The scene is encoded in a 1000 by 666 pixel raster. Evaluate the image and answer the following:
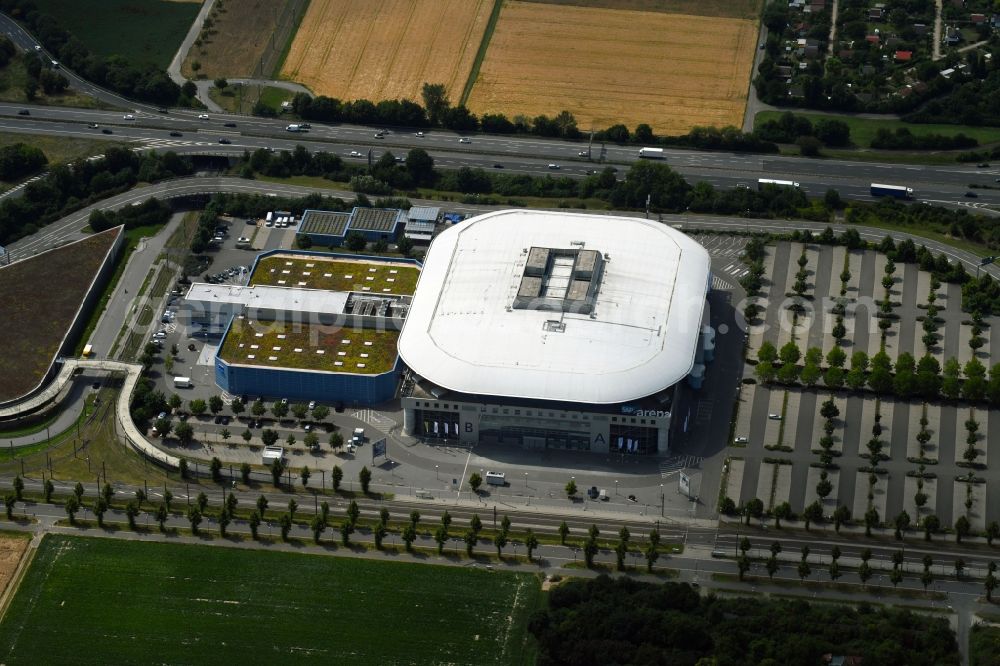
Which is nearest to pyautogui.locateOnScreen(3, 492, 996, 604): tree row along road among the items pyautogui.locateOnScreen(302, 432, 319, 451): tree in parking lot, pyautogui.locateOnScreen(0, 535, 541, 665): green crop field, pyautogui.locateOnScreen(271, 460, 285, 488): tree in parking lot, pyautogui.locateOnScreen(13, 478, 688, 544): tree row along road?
pyautogui.locateOnScreen(13, 478, 688, 544): tree row along road

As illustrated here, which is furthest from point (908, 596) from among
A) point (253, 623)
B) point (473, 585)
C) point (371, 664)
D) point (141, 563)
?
point (141, 563)

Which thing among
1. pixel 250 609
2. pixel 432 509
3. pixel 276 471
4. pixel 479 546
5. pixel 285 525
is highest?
pixel 479 546

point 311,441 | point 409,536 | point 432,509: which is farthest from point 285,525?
point 432,509

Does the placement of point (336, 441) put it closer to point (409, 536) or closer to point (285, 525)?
point (285, 525)

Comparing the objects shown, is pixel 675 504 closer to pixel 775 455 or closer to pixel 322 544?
pixel 775 455

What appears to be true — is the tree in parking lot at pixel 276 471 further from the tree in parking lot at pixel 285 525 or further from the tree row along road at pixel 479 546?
the tree in parking lot at pixel 285 525

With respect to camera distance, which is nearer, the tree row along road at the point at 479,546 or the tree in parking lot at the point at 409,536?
the tree row along road at the point at 479,546

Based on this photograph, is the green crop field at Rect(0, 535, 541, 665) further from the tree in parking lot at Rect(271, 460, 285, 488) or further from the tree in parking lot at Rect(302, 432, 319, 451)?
the tree in parking lot at Rect(302, 432, 319, 451)

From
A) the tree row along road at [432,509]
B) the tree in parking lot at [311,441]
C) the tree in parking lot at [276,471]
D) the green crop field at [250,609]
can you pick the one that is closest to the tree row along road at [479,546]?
the tree row along road at [432,509]
